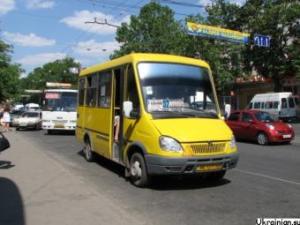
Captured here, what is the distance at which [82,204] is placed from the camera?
313 inches

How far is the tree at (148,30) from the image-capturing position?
60028mm

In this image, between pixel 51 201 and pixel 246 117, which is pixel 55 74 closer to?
pixel 246 117

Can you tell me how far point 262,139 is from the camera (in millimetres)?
20484

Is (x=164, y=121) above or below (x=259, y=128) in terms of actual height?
above

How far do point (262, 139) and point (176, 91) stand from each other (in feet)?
36.8

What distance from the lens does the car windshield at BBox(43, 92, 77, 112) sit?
29266 millimetres

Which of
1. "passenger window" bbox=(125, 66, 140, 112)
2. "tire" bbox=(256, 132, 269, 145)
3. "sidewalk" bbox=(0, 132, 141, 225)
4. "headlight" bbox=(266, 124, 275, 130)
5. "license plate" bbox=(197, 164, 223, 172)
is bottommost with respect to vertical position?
"sidewalk" bbox=(0, 132, 141, 225)

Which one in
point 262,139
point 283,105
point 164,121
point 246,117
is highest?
point 283,105

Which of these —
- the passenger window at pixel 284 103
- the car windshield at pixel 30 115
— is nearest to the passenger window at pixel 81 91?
the car windshield at pixel 30 115

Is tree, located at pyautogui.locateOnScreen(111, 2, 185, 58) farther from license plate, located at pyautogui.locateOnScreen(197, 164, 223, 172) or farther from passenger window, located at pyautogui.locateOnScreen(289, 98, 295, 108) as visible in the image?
license plate, located at pyautogui.locateOnScreen(197, 164, 223, 172)

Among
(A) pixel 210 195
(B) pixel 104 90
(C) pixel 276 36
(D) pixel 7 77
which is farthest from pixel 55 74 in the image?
(A) pixel 210 195

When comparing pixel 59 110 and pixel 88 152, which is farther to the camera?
pixel 59 110

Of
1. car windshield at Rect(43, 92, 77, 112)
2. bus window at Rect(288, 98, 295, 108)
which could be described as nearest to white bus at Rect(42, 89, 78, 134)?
car windshield at Rect(43, 92, 77, 112)

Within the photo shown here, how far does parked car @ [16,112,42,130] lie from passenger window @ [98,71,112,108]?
25.0 metres
